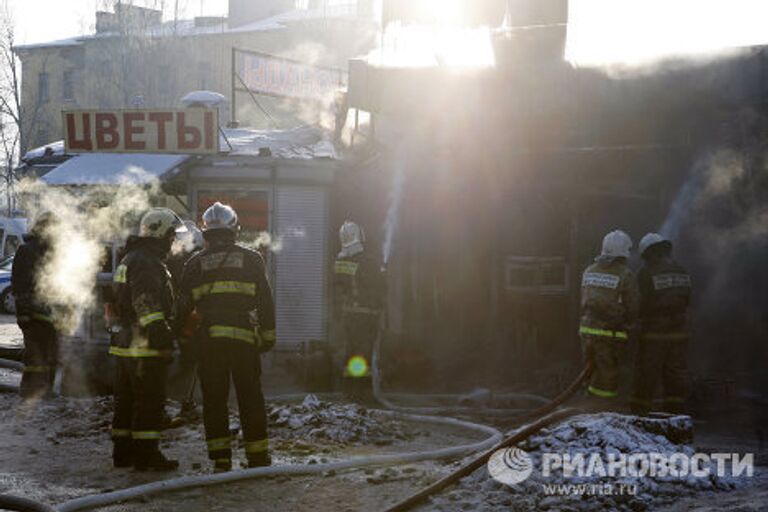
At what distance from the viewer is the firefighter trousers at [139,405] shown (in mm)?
7051

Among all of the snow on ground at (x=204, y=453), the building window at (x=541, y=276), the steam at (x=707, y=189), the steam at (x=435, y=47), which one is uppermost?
the steam at (x=435, y=47)

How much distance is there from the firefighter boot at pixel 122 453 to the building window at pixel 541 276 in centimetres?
721

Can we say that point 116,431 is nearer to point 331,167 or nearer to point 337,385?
point 337,385

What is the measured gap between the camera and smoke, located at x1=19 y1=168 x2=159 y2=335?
1196 cm

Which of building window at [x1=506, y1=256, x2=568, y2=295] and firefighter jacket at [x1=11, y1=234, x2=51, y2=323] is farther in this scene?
building window at [x1=506, y1=256, x2=568, y2=295]

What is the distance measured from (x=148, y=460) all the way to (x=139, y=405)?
1.36 feet

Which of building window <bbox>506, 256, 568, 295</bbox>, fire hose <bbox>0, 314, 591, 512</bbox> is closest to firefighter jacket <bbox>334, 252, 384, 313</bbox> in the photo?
building window <bbox>506, 256, 568, 295</bbox>

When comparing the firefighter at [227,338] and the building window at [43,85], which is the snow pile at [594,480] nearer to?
the firefighter at [227,338]

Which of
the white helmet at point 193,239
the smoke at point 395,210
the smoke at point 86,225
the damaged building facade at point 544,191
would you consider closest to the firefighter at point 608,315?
the damaged building facade at point 544,191

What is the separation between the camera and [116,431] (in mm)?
7176

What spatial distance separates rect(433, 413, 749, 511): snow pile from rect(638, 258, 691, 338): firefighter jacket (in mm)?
2367

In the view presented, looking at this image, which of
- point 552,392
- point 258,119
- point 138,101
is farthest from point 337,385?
point 258,119

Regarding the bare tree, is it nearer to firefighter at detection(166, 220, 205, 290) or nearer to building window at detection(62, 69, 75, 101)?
building window at detection(62, 69, 75, 101)

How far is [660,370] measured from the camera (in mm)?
9102
